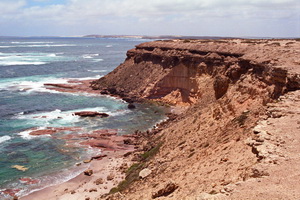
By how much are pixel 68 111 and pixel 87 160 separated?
21530 millimetres

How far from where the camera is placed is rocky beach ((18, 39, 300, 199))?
12742 mm

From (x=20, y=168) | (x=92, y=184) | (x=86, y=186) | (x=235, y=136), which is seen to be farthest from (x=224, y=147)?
(x=20, y=168)

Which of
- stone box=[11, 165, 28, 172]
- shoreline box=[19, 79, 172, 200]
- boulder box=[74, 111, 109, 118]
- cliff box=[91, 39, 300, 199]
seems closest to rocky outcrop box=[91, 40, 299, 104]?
cliff box=[91, 39, 300, 199]

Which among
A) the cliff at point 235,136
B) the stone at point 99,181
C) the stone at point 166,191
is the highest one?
the cliff at point 235,136

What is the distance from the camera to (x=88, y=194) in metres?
25.9

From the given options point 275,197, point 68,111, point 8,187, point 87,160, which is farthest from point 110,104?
point 275,197

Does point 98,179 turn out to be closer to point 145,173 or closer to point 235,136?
point 145,173

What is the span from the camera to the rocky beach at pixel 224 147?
1274 cm

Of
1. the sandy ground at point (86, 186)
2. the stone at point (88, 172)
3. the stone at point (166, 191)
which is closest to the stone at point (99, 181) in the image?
the sandy ground at point (86, 186)

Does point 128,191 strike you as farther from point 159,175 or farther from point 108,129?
point 108,129

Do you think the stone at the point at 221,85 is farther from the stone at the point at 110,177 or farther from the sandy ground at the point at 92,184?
the stone at the point at 110,177

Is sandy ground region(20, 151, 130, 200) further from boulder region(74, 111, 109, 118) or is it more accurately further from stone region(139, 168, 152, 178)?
boulder region(74, 111, 109, 118)

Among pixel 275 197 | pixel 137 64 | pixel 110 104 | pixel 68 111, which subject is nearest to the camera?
pixel 275 197

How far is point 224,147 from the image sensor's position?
19688 millimetres
